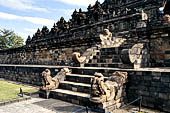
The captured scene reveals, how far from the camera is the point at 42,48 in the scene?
1572 cm

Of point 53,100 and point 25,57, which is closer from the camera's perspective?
point 53,100

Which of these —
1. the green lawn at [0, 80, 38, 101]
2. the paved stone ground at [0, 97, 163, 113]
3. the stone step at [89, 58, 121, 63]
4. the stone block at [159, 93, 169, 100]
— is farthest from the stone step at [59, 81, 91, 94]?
the stone block at [159, 93, 169, 100]

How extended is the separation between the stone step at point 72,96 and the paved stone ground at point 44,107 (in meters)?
0.21

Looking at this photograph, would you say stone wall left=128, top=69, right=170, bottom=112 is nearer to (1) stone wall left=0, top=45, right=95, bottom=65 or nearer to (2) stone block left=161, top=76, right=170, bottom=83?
(2) stone block left=161, top=76, right=170, bottom=83

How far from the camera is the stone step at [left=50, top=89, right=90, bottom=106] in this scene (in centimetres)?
638

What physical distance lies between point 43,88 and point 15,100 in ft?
4.47

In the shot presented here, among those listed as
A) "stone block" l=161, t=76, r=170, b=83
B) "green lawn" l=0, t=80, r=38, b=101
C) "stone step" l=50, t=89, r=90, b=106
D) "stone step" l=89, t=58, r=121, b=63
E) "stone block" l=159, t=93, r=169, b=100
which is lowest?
"green lawn" l=0, t=80, r=38, b=101

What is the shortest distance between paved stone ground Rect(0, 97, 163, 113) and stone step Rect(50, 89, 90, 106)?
0.21 metres

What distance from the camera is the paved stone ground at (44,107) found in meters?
5.89

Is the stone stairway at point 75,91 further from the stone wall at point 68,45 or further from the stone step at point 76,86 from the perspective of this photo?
the stone wall at point 68,45

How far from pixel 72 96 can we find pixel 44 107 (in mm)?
1217

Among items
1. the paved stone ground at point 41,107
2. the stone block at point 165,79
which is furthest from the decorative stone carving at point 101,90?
the stone block at point 165,79

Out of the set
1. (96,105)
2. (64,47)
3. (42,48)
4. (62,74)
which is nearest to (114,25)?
(64,47)

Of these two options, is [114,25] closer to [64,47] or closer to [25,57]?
[64,47]
